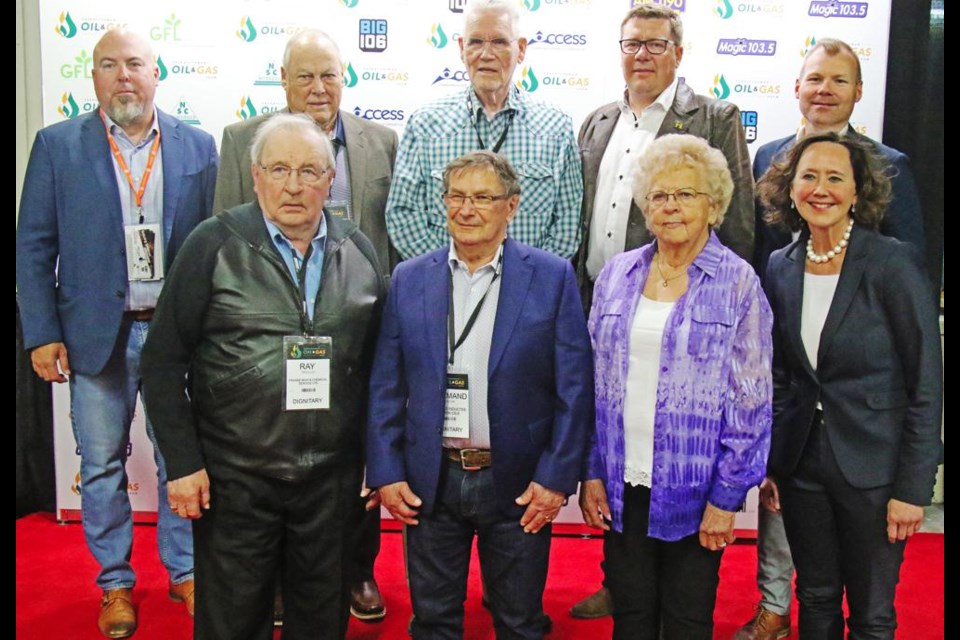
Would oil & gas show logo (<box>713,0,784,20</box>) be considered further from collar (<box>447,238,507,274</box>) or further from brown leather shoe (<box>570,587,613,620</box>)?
brown leather shoe (<box>570,587,613,620</box>)

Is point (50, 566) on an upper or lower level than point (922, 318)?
lower

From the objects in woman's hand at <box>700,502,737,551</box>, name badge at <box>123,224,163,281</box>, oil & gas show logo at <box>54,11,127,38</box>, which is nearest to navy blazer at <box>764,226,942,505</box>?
woman's hand at <box>700,502,737,551</box>

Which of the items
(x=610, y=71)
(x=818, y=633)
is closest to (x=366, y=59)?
(x=610, y=71)

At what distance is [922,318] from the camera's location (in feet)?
6.93

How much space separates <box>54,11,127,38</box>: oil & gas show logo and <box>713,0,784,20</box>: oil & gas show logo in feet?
9.80

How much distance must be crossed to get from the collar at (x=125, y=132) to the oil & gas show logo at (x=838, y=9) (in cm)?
306

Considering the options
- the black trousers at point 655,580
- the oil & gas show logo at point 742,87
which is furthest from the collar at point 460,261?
the oil & gas show logo at point 742,87

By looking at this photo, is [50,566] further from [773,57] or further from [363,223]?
[773,57]

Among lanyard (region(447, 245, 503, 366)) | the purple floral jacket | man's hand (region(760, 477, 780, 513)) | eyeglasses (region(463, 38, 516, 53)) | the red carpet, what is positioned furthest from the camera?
the red carpet

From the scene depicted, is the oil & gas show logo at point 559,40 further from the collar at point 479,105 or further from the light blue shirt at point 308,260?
the light blue shirt at point 308,260

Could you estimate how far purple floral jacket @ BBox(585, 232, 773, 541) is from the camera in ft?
6.68

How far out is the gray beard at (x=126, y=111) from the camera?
2.95 m

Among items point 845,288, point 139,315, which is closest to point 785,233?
point 845,288

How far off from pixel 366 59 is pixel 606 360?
2446mm
